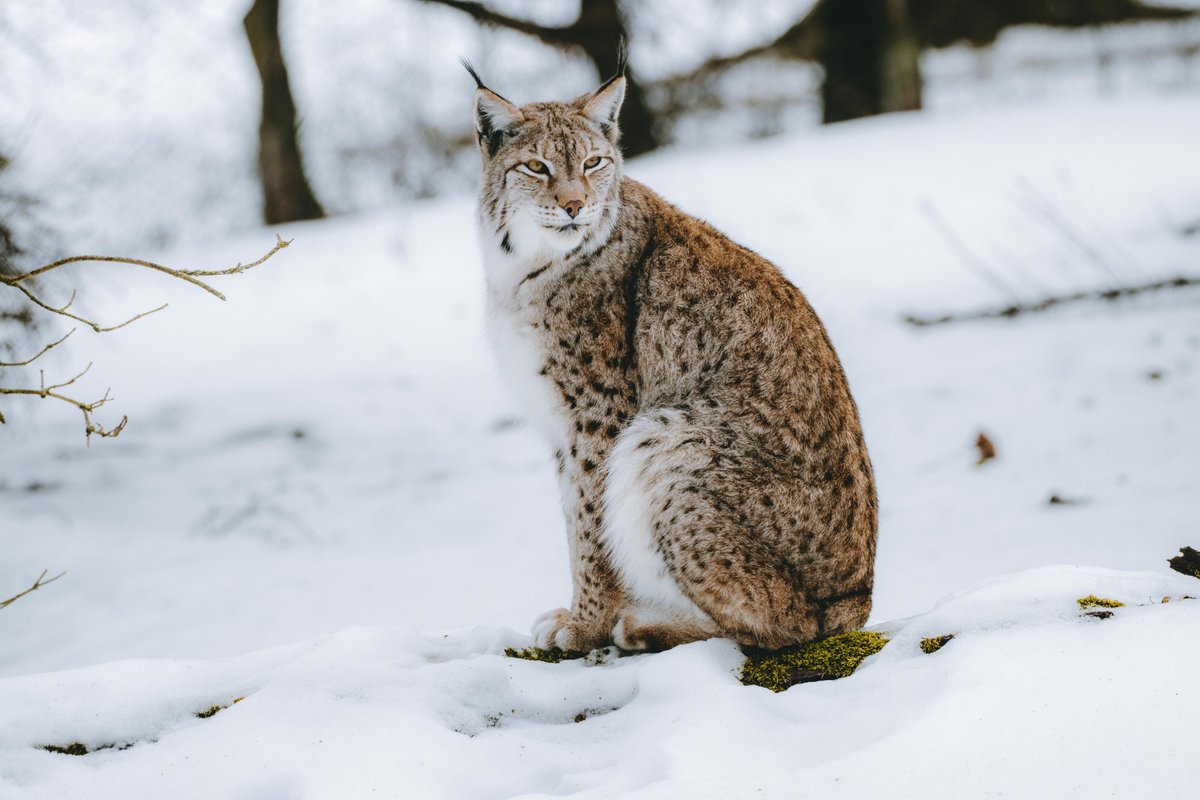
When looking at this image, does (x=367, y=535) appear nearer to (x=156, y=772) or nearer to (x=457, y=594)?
(x=457, y=594)

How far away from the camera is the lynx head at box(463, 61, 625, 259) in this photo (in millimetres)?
3709

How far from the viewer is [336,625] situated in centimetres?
467

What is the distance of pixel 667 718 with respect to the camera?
2744mm

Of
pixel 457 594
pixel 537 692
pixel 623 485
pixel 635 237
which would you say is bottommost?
pixel 457 594

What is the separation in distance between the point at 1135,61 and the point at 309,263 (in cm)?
1179

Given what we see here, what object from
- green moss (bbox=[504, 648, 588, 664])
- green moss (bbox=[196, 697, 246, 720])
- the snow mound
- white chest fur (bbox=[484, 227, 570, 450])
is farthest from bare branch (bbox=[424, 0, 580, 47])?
green moss (bbox=[196, 697, 246, 720])

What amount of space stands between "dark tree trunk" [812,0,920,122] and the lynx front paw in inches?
411

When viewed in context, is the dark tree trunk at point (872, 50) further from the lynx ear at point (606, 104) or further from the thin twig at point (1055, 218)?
the lynx ear at point (606, 104)

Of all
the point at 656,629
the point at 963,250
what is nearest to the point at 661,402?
the point at 656,629

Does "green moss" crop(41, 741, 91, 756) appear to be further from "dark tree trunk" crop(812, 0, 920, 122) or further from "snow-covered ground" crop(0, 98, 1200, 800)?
"dark tree trunk" crop(812, 0, 920, 122)

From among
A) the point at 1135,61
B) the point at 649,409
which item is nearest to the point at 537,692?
the point at 649,409

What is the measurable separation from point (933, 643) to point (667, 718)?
28.5 inches

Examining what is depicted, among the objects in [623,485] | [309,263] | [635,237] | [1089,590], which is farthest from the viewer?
[309,263]

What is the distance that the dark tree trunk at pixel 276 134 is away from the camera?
11.9 metres
